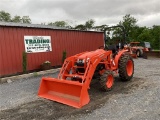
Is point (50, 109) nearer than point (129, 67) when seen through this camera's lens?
Yes

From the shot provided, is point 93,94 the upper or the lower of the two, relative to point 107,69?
lower

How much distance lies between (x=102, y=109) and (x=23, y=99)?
2.62 metres

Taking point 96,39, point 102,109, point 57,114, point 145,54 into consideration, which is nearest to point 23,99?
point 57,114

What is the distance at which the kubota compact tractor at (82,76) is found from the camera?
591 centimetres

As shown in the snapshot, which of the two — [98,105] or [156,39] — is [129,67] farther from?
[156,39]

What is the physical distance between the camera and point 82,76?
6.47 metres

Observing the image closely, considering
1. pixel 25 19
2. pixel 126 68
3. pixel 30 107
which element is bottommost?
pixel 30 107

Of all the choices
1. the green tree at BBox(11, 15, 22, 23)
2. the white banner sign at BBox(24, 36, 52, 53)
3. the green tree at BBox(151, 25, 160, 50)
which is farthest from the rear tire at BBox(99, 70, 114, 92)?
the green tree at BBox(11, 15, 22, 23)

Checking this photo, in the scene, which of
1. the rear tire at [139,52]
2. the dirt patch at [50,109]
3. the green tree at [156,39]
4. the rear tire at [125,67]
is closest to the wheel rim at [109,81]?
the dirt patch at [50,109]

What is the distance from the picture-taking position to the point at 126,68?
8188mm

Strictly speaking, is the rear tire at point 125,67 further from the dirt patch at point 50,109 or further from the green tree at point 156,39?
the green tree at point 156,39

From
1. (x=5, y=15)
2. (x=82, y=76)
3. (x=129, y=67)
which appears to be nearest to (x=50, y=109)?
(x=82, y=76)

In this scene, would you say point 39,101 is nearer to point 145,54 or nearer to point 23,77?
point 23,77

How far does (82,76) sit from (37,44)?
6533mm
